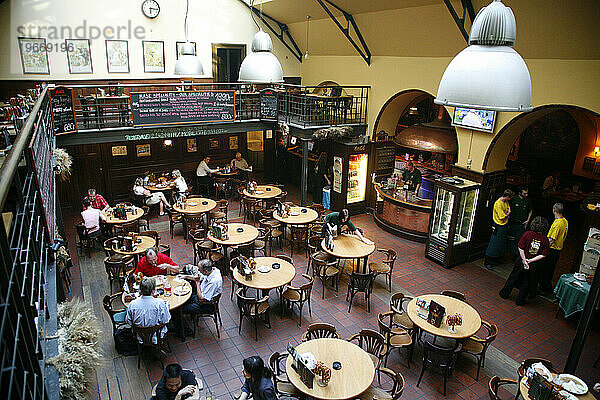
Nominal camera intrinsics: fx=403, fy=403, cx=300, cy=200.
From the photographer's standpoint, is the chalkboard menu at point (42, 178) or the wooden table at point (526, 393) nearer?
the chalkboard menu at point (42, 178)

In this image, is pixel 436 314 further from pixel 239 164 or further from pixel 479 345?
pixel 239 164

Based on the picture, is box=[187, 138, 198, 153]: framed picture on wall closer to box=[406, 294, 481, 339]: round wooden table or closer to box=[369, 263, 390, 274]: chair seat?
box=[369, 263, 390, 274]: chair seat

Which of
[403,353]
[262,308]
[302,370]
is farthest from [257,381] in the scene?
[403,353]

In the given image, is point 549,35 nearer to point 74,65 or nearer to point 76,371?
point 76,371

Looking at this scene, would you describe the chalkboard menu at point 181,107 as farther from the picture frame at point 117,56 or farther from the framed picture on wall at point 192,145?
the framed picture on wall at point 192,145

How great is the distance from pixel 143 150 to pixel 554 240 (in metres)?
13.5

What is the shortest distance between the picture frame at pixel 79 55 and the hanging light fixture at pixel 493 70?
45.7 ft

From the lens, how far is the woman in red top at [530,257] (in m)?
8.93

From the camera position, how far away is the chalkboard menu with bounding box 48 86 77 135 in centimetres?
1062

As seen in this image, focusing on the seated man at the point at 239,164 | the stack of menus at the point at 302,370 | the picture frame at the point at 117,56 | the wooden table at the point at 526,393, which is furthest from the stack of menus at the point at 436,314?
the picture frame at the point at 117,56

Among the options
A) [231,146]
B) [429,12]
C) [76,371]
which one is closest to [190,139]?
[231,146]

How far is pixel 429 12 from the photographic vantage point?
10.5 metres

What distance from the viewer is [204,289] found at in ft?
25.6

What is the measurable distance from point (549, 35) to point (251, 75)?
22.7 ft
